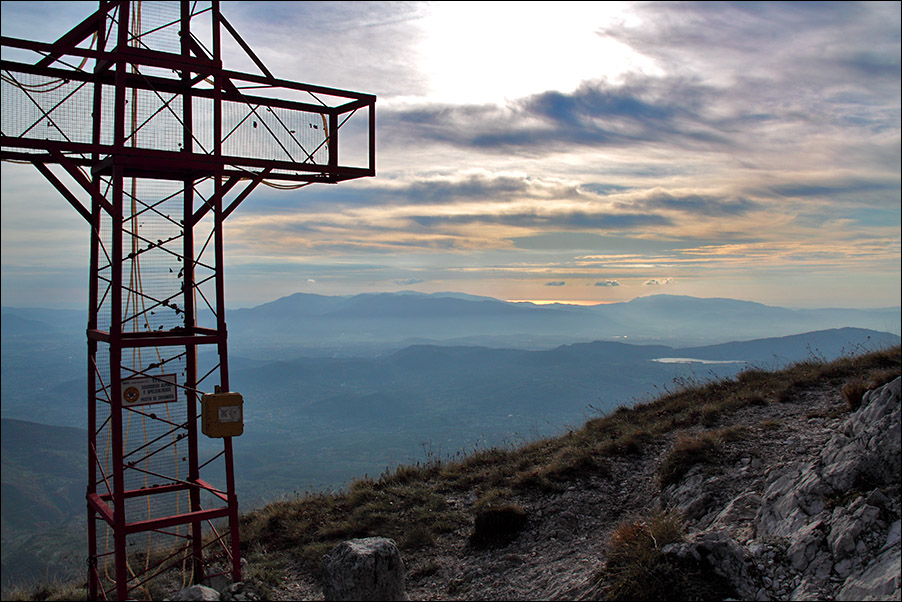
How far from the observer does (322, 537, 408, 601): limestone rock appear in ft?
23.7

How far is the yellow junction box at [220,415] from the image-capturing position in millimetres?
9023

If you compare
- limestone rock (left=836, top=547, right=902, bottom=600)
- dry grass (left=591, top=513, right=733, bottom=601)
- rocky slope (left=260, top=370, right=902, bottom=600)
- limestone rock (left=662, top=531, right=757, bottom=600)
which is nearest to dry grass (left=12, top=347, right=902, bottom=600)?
dry grass (left=591, top=513, right=733, bottom=601)

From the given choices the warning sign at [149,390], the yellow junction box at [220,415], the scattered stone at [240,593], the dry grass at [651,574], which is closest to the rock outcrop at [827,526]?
the dry grass at [651,574]

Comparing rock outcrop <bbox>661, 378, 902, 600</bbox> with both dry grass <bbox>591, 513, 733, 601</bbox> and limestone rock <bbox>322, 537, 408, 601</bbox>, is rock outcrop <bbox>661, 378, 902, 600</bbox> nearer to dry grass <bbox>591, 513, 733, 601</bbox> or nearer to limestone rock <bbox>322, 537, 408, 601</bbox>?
dry grass <bbox>591, 513, 733, 601</bbox>

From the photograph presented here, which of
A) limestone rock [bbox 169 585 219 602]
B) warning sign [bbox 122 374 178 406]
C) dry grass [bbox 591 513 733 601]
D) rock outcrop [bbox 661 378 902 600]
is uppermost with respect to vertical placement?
warning sign [bbox 122 374 178 406]

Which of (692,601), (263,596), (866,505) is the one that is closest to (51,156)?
(263,596)

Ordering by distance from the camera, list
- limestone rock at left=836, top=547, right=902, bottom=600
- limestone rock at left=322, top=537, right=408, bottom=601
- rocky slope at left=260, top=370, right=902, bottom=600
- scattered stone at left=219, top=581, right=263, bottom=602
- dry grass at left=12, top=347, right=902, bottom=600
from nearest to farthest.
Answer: limestone rock at left=836, top=547, right=902, bottom=600
rocky slope at left=260, top=370, right=902, bottom=600
limestone rock at left=322, top=537, right=408, bottom=601
scattered stone at left=219, top=581, right=263, bottom=602
dry grass at left=12, top=347, right=902, bottom=600

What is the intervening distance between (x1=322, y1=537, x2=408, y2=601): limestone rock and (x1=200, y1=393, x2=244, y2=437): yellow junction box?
9.35ft

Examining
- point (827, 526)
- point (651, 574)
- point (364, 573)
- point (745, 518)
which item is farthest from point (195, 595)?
point (827, 526)

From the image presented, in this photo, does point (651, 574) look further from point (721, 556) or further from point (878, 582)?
point (878, 582)

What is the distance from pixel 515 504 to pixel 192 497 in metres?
6.31

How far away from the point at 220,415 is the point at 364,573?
3.70 metres

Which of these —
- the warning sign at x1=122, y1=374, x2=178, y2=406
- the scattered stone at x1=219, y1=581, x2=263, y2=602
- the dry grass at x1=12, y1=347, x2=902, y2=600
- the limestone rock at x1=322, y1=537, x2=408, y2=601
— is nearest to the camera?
the limestone rock at x1=322, y1=537, x2=408, y2=601

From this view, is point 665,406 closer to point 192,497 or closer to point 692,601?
point 692,601
